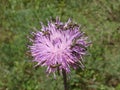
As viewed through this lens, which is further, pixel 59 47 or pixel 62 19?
pixel 62 19

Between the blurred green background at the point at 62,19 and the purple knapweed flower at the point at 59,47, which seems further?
the blurred green background at the point at 62,19

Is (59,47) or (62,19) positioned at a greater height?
(62,19)

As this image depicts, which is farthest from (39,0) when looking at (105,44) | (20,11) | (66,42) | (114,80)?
(66,42)

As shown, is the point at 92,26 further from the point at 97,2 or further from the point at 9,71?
the point at 9,71
